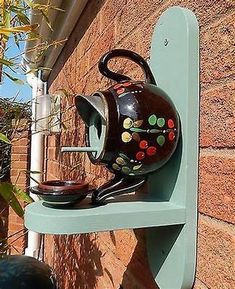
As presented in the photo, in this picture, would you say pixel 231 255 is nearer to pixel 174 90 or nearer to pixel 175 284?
pixel 175 284

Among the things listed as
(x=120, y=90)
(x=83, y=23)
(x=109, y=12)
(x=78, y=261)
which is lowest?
(x=78, y=261)

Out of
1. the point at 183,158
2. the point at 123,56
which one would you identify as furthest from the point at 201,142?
the point at 123,56

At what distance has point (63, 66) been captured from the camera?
329 centimetres

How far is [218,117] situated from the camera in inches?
31.4

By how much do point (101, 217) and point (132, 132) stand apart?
190 mm

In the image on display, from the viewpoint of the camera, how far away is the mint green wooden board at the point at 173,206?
787 mm

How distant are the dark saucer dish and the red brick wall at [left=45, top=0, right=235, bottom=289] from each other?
27cm

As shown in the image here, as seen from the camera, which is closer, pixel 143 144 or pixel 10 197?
pixel 143 144

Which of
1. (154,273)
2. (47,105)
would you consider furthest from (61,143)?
(154,273)

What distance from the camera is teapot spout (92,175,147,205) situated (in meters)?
A: 0.87

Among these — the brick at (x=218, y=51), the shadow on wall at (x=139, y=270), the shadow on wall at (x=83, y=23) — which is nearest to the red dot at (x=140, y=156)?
the brick at (x=218, y=51)

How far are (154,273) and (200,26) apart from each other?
629 mm

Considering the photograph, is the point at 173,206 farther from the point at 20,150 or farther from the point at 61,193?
the point at 20,150

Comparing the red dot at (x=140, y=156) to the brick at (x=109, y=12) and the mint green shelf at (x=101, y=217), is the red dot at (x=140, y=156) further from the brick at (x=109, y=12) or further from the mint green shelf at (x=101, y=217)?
the brick at (x=109, y=12)
